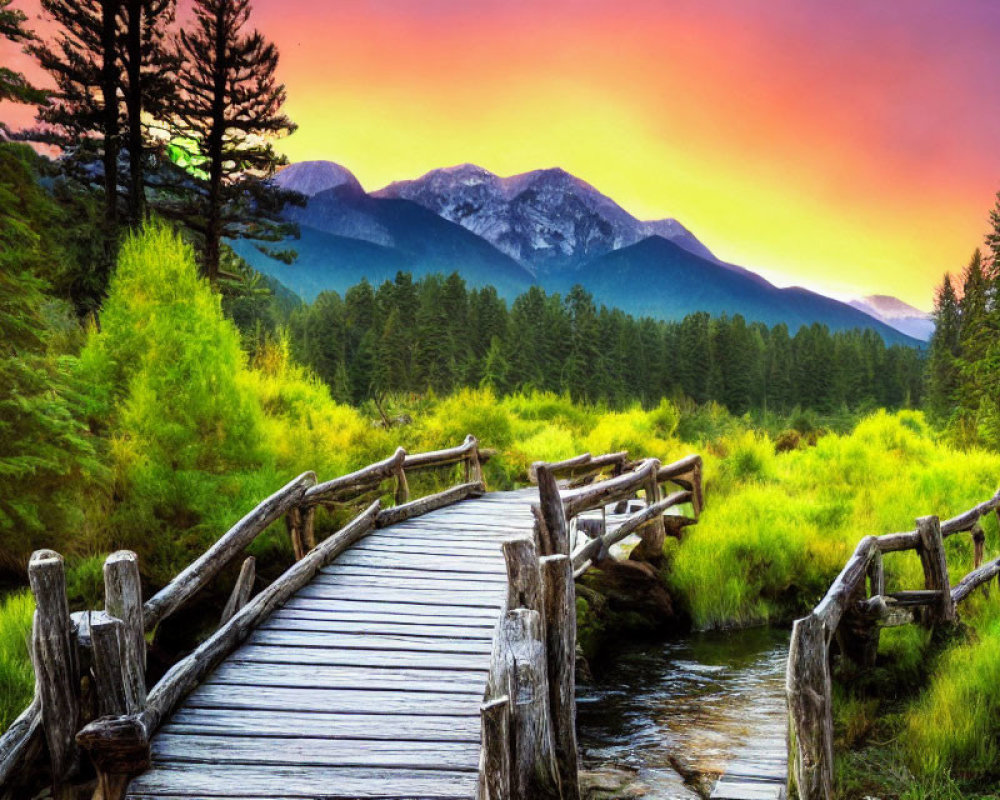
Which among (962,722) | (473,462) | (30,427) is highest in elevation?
(30,427)

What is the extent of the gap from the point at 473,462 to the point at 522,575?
25.3ft

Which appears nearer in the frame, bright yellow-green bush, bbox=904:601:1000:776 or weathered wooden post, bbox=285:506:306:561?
bright yellow-green bush, bbox=904:601:1000:776

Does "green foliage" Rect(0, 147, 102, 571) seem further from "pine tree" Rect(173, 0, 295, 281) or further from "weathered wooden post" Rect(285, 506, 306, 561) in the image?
"pine tree" Rect(173, 0, 295, 281)

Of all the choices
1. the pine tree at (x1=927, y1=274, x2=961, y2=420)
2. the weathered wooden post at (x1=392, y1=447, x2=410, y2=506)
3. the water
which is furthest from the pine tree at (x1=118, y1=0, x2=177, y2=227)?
the pine tree at (x1=927, y1=274, x2=961, y2=420)

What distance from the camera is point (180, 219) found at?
21.4 metres

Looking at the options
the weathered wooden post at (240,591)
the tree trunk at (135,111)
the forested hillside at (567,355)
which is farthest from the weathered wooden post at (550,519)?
the forested hillside at (567,355)

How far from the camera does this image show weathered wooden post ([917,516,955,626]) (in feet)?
22.3

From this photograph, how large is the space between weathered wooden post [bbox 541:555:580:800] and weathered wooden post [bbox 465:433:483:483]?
23.4ft

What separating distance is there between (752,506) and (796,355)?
248ft

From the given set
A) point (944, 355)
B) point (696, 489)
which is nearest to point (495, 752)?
point (696, 489)

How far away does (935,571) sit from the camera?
6809mm

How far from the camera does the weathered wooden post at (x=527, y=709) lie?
10.8ft

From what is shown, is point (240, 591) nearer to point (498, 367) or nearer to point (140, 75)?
point (140, 75)

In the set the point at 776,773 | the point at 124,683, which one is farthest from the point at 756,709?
the point at 124,683
